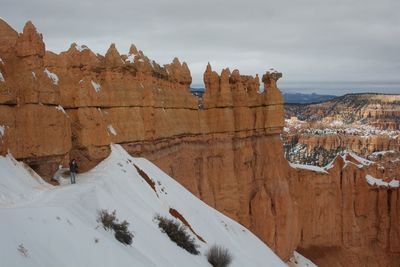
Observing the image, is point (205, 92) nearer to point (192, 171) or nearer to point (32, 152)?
point (192, 171)

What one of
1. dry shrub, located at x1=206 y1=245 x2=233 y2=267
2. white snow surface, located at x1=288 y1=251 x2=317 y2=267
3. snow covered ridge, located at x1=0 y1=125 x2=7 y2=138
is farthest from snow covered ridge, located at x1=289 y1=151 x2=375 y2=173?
snow covered ridge, located at x1=0 y1=125 x2=7 y2=138

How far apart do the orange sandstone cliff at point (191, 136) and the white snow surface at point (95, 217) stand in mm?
1346

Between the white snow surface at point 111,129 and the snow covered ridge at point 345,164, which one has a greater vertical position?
the white snow surface at point 111,129

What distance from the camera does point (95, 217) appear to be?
1226 centimetres

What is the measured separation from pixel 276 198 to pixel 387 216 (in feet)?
38.2

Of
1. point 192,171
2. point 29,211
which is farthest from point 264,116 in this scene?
point 29,211

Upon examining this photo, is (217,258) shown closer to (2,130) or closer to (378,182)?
(2,130)

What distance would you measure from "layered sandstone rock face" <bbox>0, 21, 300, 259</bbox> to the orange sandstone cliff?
0.14ft

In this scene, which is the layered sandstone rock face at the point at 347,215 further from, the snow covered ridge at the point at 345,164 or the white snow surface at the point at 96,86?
the white snow surface at the point at 96,86

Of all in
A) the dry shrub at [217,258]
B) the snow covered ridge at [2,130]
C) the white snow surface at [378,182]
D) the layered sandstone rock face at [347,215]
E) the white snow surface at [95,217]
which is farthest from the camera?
the white snow surface at [378,182]

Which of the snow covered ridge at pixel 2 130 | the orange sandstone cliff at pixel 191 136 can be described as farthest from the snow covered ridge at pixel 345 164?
the snow covered ridge at pixel 2 130

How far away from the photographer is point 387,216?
131ft

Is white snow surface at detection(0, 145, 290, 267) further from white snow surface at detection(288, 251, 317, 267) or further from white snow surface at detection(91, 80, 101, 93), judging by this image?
white snow surface at detection(288, 251, 317, 267)

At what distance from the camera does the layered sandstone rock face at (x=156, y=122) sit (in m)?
15.4
